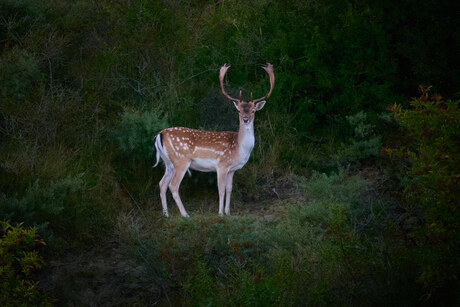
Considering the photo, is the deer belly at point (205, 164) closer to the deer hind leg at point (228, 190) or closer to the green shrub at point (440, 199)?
the deer hind leg at point (228, 190)

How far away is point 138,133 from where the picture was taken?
7953mm

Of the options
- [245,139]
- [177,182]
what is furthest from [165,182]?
[245,139]

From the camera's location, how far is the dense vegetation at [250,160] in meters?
4.46

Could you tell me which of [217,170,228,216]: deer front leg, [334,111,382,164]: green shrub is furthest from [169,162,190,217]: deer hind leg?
[334,111,382,164]: green shrub

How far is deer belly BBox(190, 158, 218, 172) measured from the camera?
754 centimetres

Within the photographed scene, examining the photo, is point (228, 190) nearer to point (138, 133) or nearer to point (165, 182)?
point (165, 182)

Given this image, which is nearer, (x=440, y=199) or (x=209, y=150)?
(x=440, y=199)

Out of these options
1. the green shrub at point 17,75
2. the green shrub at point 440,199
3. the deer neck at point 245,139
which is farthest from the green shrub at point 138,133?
the green shrub at point 440,199

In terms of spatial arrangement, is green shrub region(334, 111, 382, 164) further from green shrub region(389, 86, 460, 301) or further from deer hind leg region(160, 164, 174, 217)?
green shrub region(389, 86, 460, 301)

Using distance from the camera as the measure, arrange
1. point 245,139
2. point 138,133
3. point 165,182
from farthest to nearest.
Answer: point 138,133 < point 165,182 < point 245,139

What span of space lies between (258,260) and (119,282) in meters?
1.38

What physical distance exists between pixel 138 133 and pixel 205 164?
3.61ft

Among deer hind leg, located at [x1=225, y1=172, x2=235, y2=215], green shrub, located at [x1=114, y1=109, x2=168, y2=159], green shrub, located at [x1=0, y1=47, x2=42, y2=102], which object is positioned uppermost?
green shrub, located at [x1=0, y1=47, x2=42, y2=102]

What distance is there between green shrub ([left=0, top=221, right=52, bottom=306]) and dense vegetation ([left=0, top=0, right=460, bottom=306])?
0.02 metres
